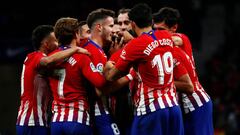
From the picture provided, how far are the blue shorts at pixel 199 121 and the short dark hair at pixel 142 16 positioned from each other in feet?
5.37

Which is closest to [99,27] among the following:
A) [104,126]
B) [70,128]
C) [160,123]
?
[104,126]

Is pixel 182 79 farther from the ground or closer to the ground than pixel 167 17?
closer to the ground

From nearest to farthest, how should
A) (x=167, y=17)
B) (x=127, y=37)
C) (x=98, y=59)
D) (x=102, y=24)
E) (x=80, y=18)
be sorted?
1. (x=98, y=59)
2. (x=102, y=24)
3. (x=127, y=37)
4. (x=167, y=17)
5. (x=80, y=18)

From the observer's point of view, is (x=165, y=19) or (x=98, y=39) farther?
(x=165, y=19)

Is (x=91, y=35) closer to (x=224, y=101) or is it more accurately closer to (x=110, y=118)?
(x=110, y=118)

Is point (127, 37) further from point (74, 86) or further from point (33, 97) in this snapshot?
point (33, 97)

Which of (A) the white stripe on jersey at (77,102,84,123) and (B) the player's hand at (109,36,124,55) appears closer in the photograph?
(A) the white stripe on jersey at (77,102,84,123)

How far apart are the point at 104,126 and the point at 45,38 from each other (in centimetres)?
137

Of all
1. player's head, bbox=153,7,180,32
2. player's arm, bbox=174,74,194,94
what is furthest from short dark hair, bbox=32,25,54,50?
player's arm, bbox=174,74,194,94

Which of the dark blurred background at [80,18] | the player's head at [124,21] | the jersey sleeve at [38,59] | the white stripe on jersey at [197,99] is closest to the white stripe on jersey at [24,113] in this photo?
the jersey sleeve at [38,59]

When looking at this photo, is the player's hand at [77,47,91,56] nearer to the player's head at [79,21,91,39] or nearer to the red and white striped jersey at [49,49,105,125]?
the red and white striped jersey at [49,49,105,125]

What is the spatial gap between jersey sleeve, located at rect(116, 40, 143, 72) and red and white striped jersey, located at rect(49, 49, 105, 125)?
0.83ft

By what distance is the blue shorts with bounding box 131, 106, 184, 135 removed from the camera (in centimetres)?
715

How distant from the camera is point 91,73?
714cm
